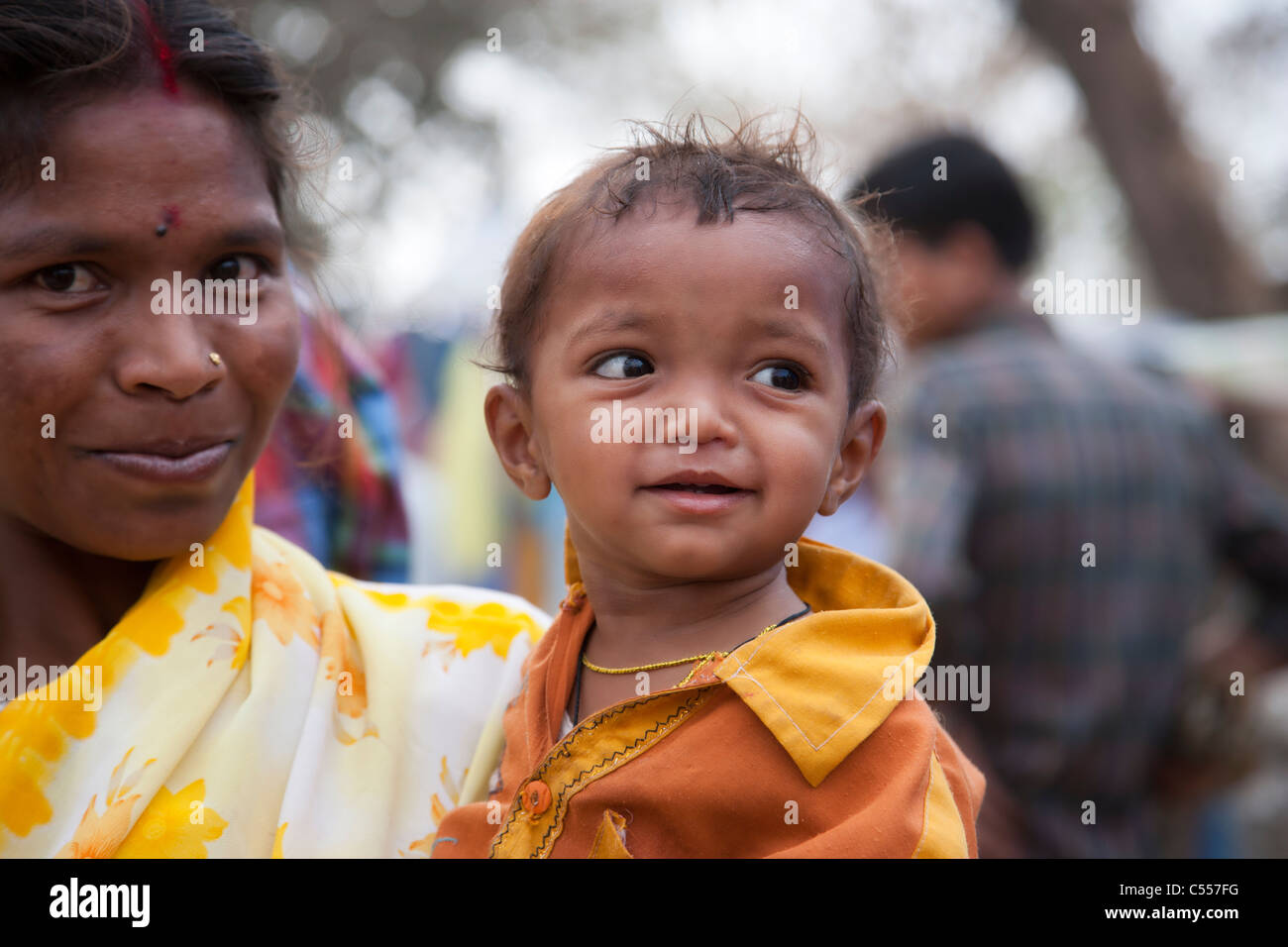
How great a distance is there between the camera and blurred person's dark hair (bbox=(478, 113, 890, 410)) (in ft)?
6.05

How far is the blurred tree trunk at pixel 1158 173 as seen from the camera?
7016mm

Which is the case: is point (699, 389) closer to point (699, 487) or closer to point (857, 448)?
point (699, 487)

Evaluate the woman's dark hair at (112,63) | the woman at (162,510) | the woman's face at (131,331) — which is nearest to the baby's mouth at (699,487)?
the woman at (162,510)

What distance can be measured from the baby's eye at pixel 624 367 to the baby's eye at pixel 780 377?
16 centimetres

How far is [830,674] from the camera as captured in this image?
5.44 ft

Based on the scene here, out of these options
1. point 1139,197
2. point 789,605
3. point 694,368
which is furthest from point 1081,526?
point 1139,197

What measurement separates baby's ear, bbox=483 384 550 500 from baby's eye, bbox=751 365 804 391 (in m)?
0.44

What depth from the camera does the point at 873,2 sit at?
418 inches

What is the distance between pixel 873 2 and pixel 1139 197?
14.2 feet

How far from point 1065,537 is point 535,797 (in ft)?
8.18

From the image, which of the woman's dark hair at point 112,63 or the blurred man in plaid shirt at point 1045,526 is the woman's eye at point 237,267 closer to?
the woman's dark hair at point 112,63

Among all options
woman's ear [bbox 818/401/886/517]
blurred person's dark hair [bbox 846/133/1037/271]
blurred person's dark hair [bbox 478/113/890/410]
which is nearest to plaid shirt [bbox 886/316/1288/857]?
blurred person's dark hair [bbox 846/133/1037/271]

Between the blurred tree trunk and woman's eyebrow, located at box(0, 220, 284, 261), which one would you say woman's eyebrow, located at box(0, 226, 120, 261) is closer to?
woman's eyebrow, located at box(0, 220, 284, 261)
